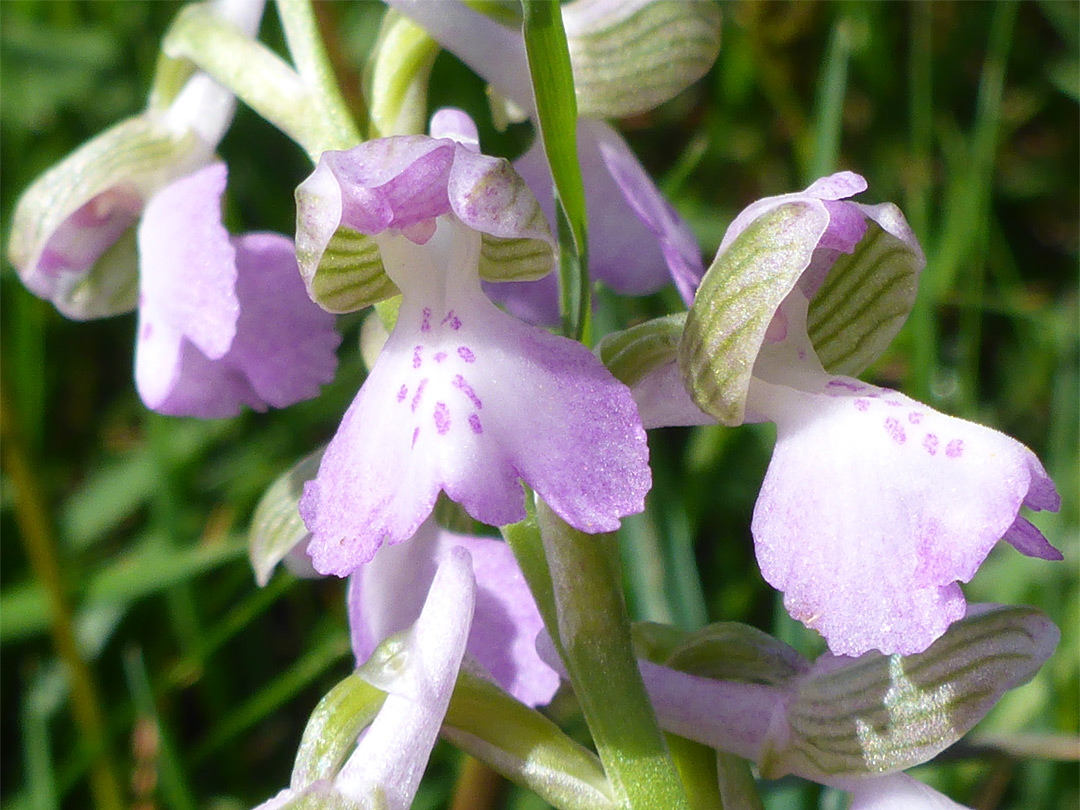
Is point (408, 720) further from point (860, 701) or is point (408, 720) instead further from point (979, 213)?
point (979, 213)

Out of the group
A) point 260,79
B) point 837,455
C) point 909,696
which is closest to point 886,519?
point 837,455

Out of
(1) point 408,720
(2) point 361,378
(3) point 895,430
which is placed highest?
(3) point 895,430

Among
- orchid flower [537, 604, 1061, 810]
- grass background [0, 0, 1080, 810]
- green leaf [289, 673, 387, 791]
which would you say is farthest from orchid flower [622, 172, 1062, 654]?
grass background [0, 0, 1080, 810]

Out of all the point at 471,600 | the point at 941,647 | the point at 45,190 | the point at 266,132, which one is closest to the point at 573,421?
the point at 471,600

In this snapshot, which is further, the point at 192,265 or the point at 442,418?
the point at 192,265

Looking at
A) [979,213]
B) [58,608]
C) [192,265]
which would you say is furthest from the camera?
[979,213]

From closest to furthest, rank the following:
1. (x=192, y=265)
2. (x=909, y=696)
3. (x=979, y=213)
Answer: (x=909, y=696) → (x=192, y=265) → (x=979, y=213)

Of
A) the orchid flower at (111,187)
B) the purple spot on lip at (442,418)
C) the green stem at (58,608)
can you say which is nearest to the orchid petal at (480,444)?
the purple spot on lip at (442,418)

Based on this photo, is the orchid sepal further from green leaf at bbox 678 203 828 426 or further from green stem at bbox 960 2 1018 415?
green stem at bbox 960 2 1018 415
